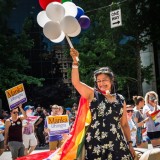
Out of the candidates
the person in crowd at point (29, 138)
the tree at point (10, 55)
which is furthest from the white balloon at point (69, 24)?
the tree at point (10, 55)

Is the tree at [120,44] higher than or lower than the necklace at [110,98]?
higher

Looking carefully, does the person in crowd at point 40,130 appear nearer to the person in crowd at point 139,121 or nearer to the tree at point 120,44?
the tree at point 120,44

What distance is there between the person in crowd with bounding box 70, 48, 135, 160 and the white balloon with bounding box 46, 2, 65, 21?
1.83 feet

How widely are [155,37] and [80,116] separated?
21.1m

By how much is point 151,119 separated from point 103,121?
5.89 m

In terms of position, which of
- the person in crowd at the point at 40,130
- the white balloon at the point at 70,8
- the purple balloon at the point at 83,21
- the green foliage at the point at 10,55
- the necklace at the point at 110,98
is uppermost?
the green foliage at the point at 10,55

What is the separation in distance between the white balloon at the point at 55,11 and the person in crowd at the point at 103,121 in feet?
1.83

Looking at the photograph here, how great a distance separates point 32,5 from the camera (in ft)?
130

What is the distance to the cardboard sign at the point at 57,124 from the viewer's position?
10.7 meters

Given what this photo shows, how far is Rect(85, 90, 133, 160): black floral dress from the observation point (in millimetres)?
3826

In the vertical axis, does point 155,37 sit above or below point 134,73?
above

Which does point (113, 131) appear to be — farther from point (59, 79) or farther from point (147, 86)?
point (59, 79)

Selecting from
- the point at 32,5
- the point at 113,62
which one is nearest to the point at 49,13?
the point at 113,62

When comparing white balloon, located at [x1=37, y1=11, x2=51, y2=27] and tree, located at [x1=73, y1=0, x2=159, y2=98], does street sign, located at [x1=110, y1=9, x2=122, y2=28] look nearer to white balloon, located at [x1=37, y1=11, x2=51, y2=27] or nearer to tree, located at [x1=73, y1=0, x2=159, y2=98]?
tree, located at [x1=73, y1=0, x2=159, y2=98]
